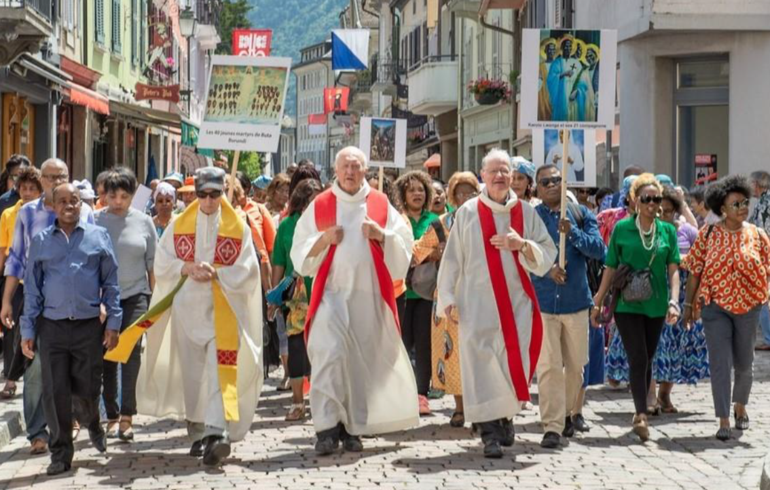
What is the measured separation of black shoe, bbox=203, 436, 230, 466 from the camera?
1031 centimetres

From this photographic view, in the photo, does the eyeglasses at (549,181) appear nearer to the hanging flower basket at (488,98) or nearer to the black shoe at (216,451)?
the black shoe at (216,451)

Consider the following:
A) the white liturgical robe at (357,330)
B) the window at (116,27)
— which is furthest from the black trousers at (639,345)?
the window at (116,27)

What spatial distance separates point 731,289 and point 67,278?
4.69 m

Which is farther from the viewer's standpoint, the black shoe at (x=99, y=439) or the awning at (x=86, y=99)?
the awning at (x=86, y=99)

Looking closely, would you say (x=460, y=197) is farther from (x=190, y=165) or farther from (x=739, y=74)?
(x=190, y=165)

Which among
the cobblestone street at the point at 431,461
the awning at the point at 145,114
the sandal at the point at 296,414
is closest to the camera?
the cobblestone street at the point at 431,461

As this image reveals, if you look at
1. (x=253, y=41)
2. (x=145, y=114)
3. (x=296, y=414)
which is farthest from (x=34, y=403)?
(x=253, y=41)

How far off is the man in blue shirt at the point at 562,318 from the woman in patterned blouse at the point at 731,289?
2.95 feet

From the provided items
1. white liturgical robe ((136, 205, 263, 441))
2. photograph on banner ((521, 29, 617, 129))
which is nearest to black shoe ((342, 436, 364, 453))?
white liturgical robe ((136, 205, 263, 441))

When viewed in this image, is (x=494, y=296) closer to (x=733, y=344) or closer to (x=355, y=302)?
(x=355, y=302)

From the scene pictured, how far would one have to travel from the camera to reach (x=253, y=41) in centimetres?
4734

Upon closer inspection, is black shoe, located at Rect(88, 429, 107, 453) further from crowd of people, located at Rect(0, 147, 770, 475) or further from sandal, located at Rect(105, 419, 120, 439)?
sandal, located at Rect(105, 419, 120, 439)

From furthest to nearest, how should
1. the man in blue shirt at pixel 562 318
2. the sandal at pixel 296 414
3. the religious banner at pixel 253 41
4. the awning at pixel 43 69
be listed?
the religious banner at pixel 253 41 < the awning at pixel 43 69 < the sandal at pixel 296 414 < the man in blue shirt at pixel 562 318

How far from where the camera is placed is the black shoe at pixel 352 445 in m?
11.2
